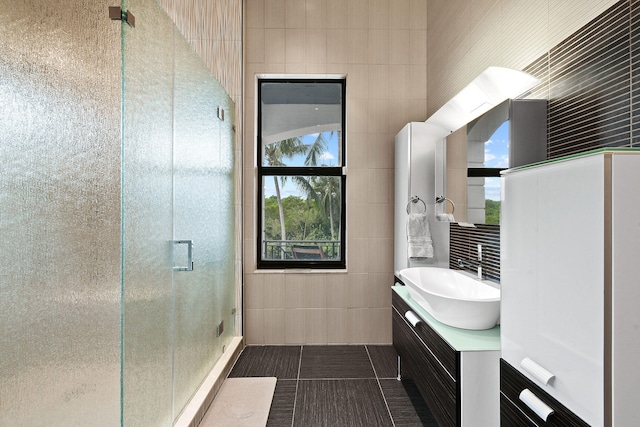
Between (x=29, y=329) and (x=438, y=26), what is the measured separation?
3075 mm

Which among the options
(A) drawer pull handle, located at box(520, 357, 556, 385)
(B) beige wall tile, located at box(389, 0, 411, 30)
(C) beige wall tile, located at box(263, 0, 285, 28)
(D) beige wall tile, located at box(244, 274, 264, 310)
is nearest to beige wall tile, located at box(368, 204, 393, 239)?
(D) beige wall tile, located at box(244, 274, 264, 310)

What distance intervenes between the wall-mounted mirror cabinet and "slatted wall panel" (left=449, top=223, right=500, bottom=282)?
0.09m

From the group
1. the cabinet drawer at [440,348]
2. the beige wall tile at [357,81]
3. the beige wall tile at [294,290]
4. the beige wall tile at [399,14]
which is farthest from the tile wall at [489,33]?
the beige wall tile at [294,290]

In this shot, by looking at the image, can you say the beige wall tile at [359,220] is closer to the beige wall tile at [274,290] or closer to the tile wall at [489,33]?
the beige wall tile at [274,290]

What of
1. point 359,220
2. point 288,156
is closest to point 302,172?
point 288,156

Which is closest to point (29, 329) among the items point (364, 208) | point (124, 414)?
point (124, 414)

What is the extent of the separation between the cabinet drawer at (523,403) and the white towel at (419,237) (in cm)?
143

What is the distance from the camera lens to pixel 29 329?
3.52ft

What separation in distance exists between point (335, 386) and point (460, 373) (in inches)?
49.8

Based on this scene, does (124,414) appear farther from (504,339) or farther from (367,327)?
(367,327)

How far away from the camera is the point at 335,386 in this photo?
8.02ft

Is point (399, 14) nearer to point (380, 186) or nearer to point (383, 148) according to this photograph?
point (383, 148)

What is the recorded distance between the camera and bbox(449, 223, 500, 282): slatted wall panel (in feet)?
6.36

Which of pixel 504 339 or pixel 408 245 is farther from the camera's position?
pixel 408 245
